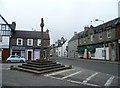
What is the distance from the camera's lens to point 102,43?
47.6 m

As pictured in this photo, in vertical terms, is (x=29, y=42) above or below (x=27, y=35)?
below

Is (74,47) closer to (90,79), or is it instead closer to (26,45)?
(26,45)

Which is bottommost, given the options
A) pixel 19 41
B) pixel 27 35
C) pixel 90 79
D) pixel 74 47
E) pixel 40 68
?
pixel 90 79

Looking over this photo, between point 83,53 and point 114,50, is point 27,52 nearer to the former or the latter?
point 83,53

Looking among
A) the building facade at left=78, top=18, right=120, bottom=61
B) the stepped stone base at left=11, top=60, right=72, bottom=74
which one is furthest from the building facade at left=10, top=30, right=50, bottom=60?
the stepped stone base at left=11, top=60, right=72, bottom=74

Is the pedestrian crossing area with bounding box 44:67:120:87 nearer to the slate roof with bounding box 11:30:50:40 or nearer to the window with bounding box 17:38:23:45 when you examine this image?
the window with bounding box 17:38:23:45

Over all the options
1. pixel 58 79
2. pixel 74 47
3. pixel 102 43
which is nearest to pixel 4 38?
pixel 102 43

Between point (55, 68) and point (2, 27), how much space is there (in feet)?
102

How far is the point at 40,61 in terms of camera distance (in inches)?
869

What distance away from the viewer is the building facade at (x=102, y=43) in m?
43.0

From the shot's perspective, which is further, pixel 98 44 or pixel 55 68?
pixel 98 44

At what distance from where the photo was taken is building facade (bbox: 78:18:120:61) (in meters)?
43.0

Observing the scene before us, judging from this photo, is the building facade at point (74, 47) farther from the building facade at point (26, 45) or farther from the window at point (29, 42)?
the window at point (29, 42)

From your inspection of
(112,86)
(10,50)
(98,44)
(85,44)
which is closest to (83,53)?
(85,44)
